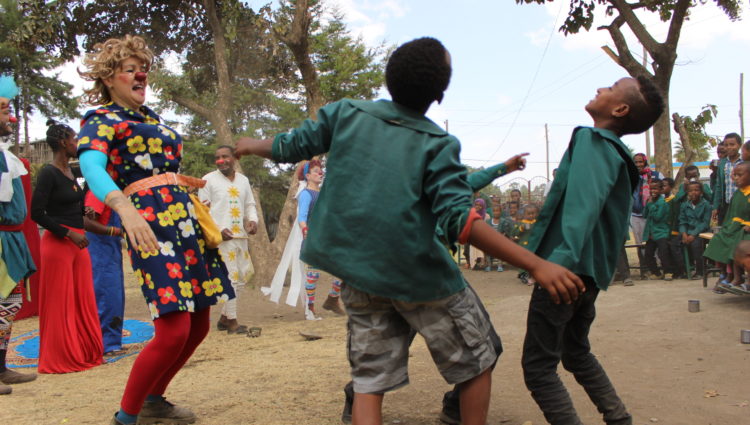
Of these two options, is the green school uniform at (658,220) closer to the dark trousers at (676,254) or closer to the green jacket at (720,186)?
the dark trousers at (676,254)

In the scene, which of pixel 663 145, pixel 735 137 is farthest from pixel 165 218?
pixel 663 145

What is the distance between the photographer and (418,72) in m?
2.26

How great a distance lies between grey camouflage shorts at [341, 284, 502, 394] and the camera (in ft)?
7.51

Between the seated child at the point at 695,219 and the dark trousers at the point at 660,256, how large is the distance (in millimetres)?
328

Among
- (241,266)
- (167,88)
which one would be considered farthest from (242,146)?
(167,88)

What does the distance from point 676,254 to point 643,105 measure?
25.9ft

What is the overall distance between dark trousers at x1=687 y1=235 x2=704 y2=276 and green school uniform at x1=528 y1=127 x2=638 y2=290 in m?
7.67

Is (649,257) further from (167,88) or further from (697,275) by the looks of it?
(167,88)

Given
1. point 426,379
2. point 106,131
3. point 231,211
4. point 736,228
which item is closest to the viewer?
point 106,131

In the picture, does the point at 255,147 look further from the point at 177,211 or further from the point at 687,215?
the point at 687,215

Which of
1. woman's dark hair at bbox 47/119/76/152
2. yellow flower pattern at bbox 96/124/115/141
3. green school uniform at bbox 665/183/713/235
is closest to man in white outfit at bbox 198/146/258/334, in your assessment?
woman's dark hair at bbox 47/119/76/152

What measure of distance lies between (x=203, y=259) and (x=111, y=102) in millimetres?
961

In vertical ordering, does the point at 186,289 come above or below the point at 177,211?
below

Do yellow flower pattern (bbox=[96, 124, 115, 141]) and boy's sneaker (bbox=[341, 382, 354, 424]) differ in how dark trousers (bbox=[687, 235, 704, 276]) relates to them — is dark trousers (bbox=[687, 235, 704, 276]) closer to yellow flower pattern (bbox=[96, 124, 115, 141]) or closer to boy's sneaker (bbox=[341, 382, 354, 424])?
boy's sneaker (bbox=[341, 382, 354, 424])
